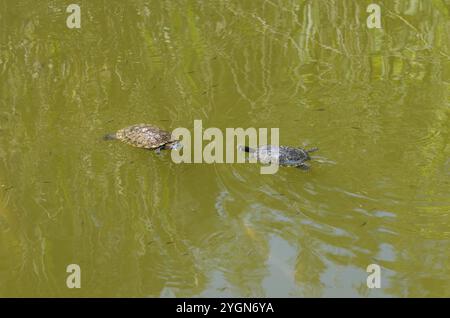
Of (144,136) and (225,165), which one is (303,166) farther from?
(144,136)

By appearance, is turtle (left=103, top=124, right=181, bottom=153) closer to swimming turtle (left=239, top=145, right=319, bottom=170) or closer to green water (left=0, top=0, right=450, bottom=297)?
green water (left=0, top=0, right=450, bottom=297)

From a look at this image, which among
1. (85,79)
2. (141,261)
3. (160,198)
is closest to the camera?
(141,261)

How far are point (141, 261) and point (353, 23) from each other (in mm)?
4593

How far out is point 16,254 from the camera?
4.70 m

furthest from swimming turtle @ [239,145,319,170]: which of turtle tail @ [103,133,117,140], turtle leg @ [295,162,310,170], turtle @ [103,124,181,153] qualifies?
turtle tail @ [103,133,117,140]

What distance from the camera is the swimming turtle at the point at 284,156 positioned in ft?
17.4

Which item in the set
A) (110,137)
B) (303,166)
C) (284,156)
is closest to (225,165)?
(284,156)

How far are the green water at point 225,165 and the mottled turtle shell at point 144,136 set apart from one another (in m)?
0.14

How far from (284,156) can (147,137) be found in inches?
47.9

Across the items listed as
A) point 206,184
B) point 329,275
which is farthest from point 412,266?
point 206,184

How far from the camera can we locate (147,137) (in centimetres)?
558

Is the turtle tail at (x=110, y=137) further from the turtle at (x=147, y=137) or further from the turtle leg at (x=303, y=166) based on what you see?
the turtle leg at (x=303, y=166)
